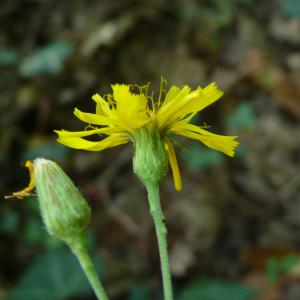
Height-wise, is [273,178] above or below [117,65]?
below

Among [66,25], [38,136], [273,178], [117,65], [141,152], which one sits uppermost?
[66,25]

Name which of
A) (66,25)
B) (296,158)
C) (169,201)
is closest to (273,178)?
(296,158)

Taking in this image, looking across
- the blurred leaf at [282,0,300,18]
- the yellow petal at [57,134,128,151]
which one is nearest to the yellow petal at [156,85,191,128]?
the yellow petal at [57,134,128,151]

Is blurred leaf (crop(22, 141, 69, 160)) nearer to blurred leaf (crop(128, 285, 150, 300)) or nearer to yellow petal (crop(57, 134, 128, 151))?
blurred leaf (crop(128, 285, 150, 300))

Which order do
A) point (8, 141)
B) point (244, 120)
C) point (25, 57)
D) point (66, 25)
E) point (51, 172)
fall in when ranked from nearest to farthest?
1. point (51, 172)
2. point (244, 120)
3. point (8, 141)
4. point (25, 57)
5. point (66, 25)

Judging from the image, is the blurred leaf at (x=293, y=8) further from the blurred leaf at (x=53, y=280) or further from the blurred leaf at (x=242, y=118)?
the blurred leaf at (x=53, y=280)

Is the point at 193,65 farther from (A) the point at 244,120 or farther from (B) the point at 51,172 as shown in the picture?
(B) the point at 51,172
